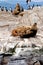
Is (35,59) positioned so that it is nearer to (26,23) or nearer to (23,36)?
(23,36)

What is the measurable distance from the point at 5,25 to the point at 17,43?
479 cm

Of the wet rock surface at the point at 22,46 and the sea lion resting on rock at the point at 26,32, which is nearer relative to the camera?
the wet rock surface at the point at 22,46

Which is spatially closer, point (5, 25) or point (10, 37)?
point (10, 37)

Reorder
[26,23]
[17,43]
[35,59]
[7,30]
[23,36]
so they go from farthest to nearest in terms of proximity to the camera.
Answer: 1. [26,23]
2. [7,30]
3. [23,36]
4. [17,43]
5. [35,59]

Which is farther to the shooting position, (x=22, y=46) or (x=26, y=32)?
(x=26, y=32)

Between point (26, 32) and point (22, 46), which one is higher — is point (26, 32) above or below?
above

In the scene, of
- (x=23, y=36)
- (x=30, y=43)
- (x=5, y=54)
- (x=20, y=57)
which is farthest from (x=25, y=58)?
(x=23, y=36)

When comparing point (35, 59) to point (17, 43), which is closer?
point (35, 59)

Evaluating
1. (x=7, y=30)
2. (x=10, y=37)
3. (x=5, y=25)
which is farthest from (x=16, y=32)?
(x=5, y=25)

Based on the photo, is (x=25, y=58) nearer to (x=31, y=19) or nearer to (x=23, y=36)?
(x=23, y=36)

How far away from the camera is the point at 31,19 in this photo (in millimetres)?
18531

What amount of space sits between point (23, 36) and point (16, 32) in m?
0.68

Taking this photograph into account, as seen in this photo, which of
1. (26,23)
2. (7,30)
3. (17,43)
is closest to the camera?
(17,43)

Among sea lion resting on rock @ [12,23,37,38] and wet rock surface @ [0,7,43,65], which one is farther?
sea lion resting on rock @ [12,23,37,38]
